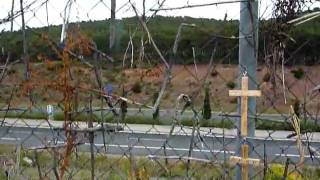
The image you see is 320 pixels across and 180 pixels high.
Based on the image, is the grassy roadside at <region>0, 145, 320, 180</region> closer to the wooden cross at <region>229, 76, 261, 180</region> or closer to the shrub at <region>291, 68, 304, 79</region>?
the wooden cross at <region>229, 76, 261, 180</region>

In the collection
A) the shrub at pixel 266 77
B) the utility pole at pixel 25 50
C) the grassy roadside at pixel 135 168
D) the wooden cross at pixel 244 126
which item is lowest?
the grassy roadside at pixel 135 168

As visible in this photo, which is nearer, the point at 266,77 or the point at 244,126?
the point at 244,126

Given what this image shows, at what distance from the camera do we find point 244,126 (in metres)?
1.72

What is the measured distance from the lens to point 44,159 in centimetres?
350

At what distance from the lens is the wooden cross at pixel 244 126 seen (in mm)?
1680

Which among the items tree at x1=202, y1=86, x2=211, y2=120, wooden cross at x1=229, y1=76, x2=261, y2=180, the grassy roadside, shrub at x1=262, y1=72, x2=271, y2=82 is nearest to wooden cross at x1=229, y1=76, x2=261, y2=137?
wooden cross at x1=229, y1=76, x2=261, y2=180

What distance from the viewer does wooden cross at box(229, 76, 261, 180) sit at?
1680 mm

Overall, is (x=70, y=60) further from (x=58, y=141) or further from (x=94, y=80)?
(x=58, y=141)

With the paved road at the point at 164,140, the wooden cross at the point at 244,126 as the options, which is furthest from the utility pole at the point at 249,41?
the paved road at the point at 164,140

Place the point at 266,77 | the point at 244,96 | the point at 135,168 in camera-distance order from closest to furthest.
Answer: the point at 244,96 → the point at 266,77 → the point at 135,168

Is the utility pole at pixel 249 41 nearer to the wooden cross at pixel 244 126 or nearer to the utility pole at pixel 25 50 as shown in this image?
the wooden cross at pixel 244 126

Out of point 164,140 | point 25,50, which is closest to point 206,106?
point 25,50

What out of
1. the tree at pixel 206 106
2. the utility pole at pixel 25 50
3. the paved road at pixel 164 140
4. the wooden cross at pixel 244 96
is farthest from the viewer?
the tree at pixel 206 106

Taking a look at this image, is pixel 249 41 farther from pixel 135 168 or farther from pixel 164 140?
pixel 164 140
